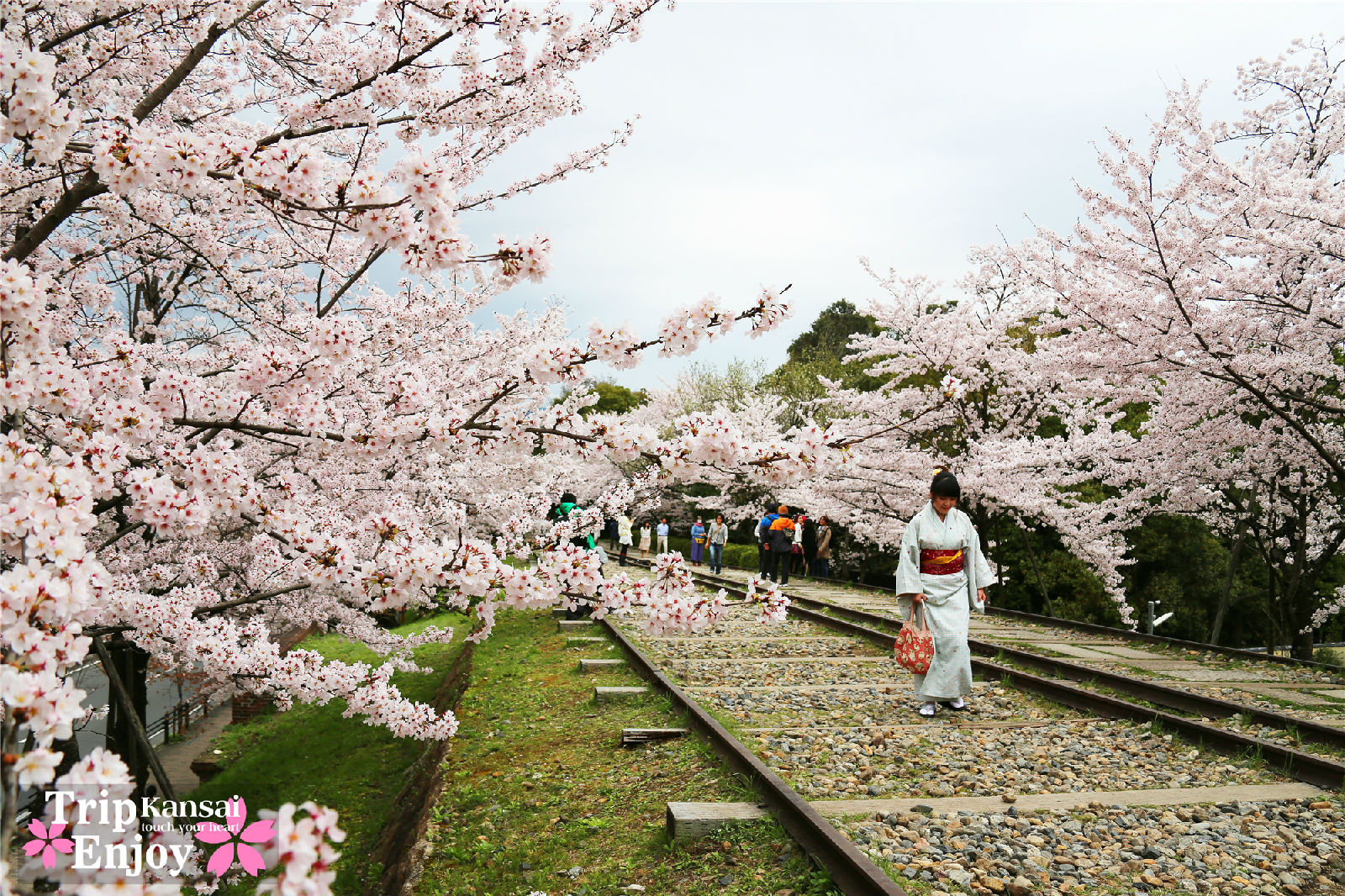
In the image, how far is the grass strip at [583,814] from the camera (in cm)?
391

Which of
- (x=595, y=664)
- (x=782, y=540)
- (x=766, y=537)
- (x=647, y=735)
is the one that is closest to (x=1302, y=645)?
(x=782, y=540)

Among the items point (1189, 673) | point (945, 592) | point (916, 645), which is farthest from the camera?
point (1189, 673)

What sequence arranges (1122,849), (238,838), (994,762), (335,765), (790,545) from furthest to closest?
1. (790,545)
2. (335,765)
3. (994,762)
4. (1122,849)
5. (238,838)

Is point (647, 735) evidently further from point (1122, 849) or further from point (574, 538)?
point (574, 538)

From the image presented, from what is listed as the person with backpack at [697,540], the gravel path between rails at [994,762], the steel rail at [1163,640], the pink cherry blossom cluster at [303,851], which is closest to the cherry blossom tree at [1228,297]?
the steel rail at [1163,640]

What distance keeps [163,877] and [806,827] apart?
292cm

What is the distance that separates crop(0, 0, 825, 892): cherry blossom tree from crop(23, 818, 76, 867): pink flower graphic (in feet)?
0.32

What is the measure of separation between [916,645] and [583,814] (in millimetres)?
3108

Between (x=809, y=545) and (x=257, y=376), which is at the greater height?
(x=257, y=376)

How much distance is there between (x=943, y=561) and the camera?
680 cm

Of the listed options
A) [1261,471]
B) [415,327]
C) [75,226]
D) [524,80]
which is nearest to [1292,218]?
[1261,471]

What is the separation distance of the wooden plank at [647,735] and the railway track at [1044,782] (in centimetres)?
40

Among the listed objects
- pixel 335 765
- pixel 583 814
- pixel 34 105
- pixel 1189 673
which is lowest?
pixel 335 765

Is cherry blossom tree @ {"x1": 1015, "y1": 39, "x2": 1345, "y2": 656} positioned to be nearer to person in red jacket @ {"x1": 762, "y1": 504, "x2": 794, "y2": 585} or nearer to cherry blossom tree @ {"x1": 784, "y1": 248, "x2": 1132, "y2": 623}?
cherry blossom tree @ {"x1": 784, "y1": 248, "x2": 1132, "y2": 623}
